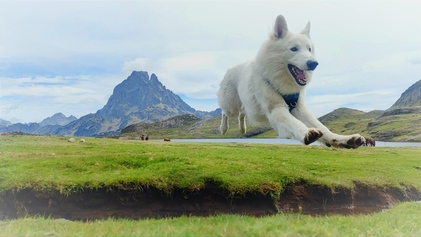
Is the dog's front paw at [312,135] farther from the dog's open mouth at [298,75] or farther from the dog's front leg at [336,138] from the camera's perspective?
the dog's open mouth at [298,75]

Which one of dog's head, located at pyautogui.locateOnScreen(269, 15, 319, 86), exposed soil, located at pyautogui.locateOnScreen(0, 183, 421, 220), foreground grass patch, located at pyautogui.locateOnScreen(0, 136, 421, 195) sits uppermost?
dog's head, located at pyautogui.locateOnScreen(269, 15, 319, 86)

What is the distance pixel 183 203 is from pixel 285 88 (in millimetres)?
11174

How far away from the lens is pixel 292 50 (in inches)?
173

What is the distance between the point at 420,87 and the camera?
15875cm

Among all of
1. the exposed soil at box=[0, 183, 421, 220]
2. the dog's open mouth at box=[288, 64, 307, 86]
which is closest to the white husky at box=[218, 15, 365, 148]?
the dog's open mouth at box=[288, 64, 307, 86]

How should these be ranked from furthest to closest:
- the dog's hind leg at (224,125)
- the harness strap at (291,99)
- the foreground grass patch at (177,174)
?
the foreground grass patch at (177,174), the dog's hind leg at (224,125), the harness strap at (291,99)

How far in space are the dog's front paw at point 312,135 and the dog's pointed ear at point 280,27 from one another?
1399 millimetres

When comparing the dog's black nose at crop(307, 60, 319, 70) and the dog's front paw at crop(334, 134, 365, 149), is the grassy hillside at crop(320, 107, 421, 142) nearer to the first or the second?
the dog's front paw at crop(334, 134, 365, 149)

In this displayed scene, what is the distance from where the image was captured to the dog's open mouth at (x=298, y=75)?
13.8ft

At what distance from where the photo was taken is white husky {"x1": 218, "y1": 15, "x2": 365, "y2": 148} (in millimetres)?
3980

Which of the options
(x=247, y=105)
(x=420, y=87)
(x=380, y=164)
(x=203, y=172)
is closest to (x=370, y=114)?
(x=420, y=87)

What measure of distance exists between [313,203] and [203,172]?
504 centimetres

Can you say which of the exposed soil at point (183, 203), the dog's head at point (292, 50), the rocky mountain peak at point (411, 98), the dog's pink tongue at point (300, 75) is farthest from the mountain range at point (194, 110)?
the dog's pink tongue at point (300, 75)

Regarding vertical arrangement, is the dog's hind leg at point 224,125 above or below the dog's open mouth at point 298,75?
below
